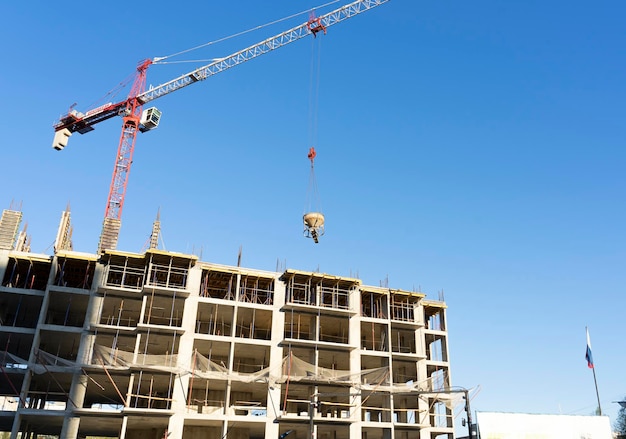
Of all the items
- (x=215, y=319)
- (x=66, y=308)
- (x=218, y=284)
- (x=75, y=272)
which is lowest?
(x=215, y=319)

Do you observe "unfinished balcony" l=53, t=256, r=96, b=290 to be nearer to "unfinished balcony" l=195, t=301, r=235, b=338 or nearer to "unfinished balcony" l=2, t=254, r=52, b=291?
"unfinished balcony" l=2, t=254, r=52, b=291

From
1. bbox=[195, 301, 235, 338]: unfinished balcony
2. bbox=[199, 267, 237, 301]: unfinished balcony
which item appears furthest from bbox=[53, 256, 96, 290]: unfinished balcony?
bbox=[195, 301, 235, 338]: unfinished balcony

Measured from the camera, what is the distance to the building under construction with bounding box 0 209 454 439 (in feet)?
141

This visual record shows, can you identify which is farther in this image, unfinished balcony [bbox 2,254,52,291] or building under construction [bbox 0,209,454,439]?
unfinished balcony [bbox 2,254,52,291]

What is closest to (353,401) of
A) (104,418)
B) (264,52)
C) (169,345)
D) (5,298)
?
(169,345)

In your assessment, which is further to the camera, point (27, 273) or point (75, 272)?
point (75, 272)

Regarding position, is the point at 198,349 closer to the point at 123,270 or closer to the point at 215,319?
the point at 215,319

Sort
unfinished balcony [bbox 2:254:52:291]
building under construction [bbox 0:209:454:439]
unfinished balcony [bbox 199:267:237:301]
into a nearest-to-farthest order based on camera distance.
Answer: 1. building under construction [bbox 0:209:454:439]
2. unfinished balcony [bbox 2:254:52:291]
3. unfinished balcony [bbox 199:267:237:301]

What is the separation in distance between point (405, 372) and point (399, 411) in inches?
193

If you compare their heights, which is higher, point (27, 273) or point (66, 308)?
point (27, 273)

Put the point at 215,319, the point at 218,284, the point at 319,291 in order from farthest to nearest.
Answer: the point at 218,284 < the point at 319,291 < the point at 215,319

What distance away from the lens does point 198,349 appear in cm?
4831

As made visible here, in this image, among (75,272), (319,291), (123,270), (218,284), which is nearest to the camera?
(123,270)

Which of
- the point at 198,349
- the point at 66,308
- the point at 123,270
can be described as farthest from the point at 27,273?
the point at 198,349
